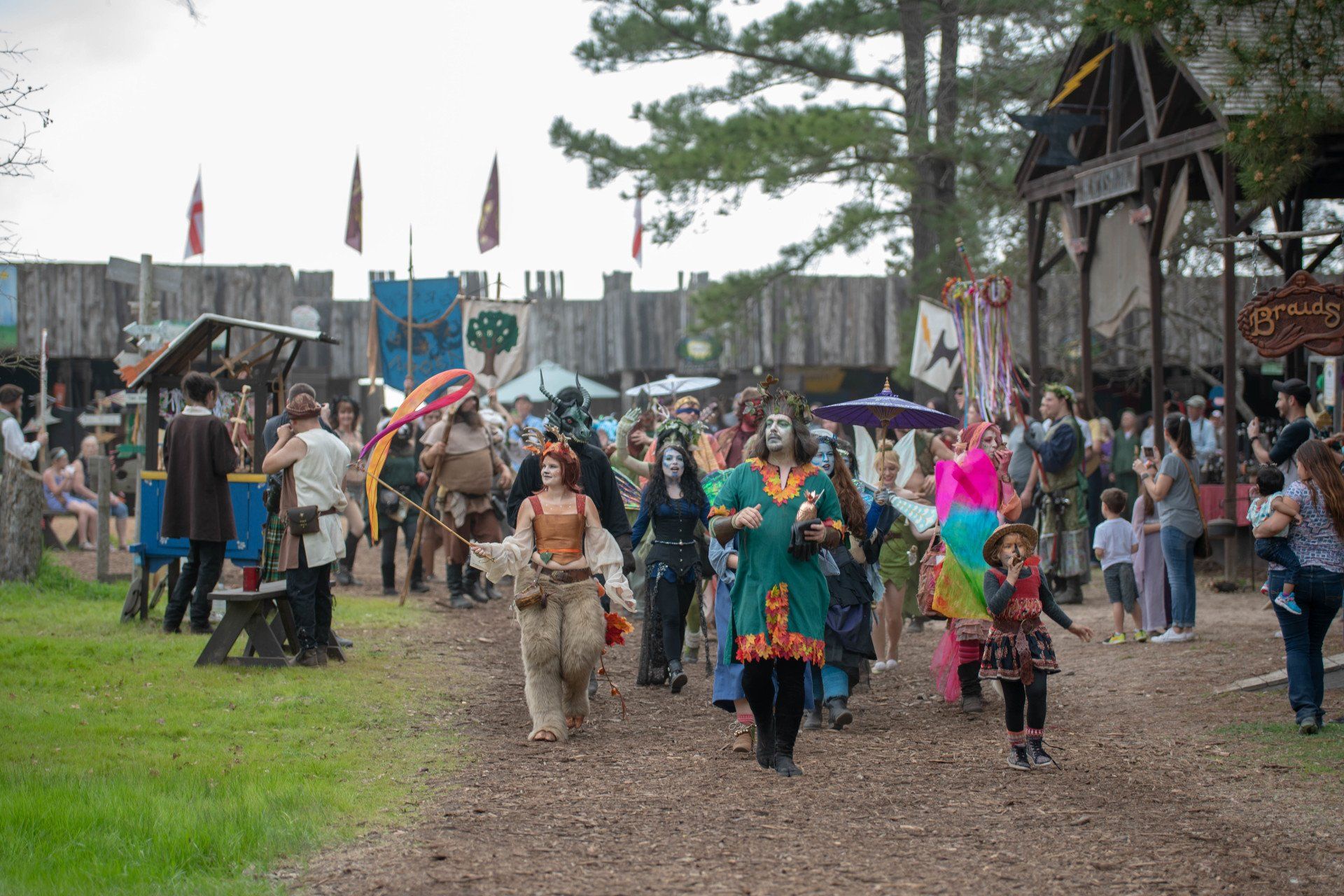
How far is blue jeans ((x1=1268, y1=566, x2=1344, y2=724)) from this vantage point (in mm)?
7586

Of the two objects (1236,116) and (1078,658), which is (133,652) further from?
(1236,116)

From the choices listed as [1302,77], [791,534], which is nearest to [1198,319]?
[1302,77]

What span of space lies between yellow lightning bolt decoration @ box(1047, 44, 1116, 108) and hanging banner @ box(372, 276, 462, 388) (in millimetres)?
7325

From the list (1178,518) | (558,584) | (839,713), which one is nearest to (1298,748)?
(839,713)

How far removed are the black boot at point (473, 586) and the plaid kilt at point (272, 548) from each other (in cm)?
380

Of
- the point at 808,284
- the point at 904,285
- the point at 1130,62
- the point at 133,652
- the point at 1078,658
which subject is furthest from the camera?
the point at 904,285

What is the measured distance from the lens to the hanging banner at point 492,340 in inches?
733

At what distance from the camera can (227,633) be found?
30.1 ft

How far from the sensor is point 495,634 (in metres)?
12.0

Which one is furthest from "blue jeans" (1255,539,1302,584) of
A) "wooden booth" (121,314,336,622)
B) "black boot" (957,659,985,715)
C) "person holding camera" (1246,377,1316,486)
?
"wooden booth" (121,314,336,622)

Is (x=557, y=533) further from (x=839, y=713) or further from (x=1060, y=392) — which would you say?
(x=1060, y=392)

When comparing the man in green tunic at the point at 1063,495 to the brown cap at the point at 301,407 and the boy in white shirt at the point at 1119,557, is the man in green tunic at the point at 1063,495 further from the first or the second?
the brown cap at the point at 301,407

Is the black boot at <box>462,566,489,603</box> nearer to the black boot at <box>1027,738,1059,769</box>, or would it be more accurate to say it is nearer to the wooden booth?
the wooden booth

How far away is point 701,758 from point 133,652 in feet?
13.9
